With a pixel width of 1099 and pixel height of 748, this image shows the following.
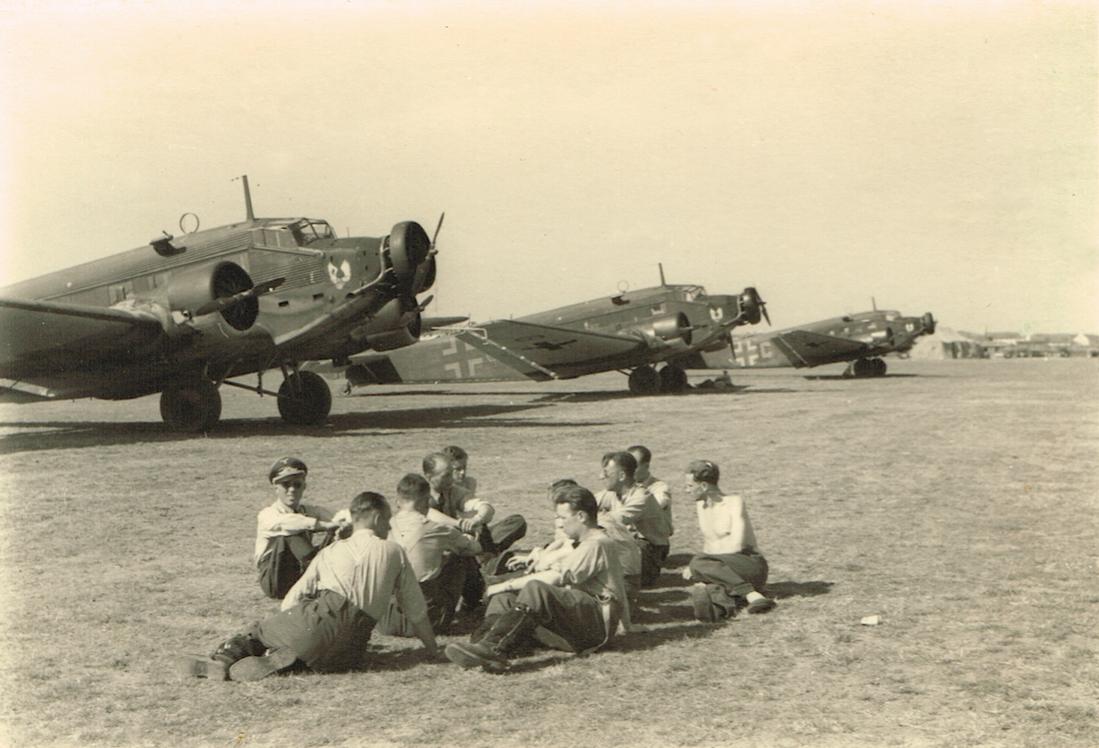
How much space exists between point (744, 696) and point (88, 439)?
13731 mm

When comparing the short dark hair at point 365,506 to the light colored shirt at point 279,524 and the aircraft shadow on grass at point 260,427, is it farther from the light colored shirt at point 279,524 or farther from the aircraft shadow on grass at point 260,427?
the aircraft shadow on grass at point 260,427

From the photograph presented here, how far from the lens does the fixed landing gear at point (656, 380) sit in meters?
29.4

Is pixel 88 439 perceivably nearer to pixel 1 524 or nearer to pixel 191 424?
pixel 191 424

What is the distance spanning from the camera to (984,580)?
6695 mm

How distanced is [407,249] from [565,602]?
1100 centimetres

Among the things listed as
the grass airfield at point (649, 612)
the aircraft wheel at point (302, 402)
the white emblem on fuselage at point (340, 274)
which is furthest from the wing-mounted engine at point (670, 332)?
the white emblem on fuselage at point (340, 274)

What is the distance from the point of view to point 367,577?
16.5ft

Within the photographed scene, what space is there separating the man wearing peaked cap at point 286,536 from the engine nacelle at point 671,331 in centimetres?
2318

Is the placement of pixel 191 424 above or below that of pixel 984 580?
above

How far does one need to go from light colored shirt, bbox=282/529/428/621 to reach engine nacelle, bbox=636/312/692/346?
2399 centimetres

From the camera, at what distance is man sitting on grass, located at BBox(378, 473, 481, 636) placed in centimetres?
566

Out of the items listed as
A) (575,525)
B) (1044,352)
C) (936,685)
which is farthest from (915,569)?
(1044,352)

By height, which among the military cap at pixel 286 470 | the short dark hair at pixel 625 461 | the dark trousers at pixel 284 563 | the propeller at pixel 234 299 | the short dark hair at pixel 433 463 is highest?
the propeller at pixel 234 299

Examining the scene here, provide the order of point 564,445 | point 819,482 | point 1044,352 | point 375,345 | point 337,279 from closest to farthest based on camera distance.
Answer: point 819,482
point 564,445
point 337,279
point 375,345
point 1044,352
